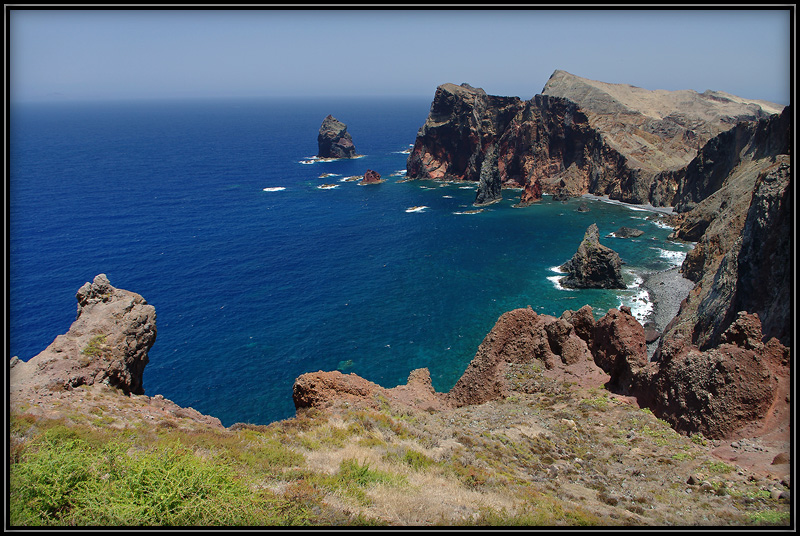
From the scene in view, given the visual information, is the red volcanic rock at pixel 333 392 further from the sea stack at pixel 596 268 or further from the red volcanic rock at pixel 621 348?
the sea stack at pixel 596 268

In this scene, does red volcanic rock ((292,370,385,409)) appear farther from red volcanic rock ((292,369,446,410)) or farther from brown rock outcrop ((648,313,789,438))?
brown rock outcrop ((648,313,789,438))

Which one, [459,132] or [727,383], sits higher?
[459,132]

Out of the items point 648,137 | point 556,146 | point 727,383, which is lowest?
point 727,383

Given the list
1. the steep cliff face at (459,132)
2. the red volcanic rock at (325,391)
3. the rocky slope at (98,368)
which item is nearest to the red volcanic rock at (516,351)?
the red volcanic rock at (325,391)

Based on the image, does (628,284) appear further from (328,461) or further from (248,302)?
(328,461)

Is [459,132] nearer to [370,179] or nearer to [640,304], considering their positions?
[370,179]

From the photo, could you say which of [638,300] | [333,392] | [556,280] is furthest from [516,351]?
[556,280]

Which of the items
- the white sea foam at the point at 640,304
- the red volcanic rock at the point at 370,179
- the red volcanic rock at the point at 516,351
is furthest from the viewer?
the red volcanic rock at the point at 370,179
